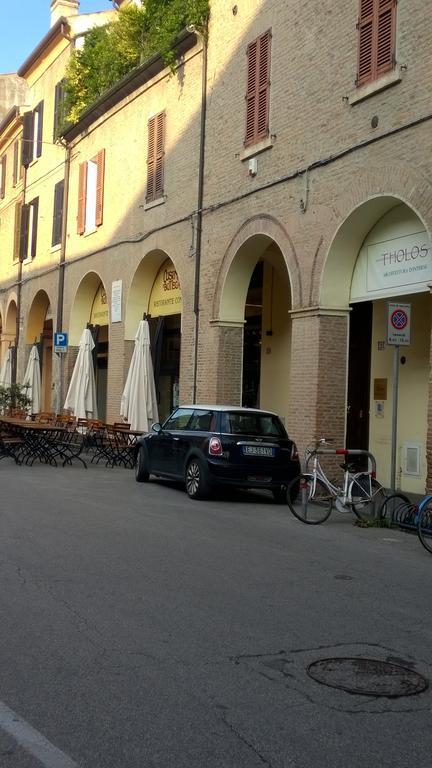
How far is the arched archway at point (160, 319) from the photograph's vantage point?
76.3 ft

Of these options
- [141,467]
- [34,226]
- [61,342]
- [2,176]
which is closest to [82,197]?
[61,342]

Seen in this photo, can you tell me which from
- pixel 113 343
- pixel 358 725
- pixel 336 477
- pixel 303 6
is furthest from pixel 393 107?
pixel 113 343

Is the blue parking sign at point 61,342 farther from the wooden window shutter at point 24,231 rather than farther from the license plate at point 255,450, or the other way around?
the license plate at point 255,450

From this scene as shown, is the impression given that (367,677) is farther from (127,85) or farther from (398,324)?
(127,85)

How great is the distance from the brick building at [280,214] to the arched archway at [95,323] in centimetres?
41

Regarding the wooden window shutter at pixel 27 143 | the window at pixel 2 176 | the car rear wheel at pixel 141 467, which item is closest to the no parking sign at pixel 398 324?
the car rear wheel at pixel 141 467

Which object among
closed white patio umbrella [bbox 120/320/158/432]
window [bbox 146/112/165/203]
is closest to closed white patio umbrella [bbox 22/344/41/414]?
closed white patio umbrella [bbox 120/320/158/432]

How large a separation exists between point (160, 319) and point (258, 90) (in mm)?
7568

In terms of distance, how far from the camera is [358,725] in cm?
421

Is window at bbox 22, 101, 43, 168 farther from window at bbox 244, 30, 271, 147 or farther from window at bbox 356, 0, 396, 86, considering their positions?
window at bbox 356, 0, 396, 86

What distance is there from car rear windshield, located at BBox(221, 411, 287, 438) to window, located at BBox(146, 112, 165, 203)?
10.1 m

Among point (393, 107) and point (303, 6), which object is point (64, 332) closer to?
point (303, 6)

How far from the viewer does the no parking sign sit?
11.9 m

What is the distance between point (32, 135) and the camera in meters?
34.1
